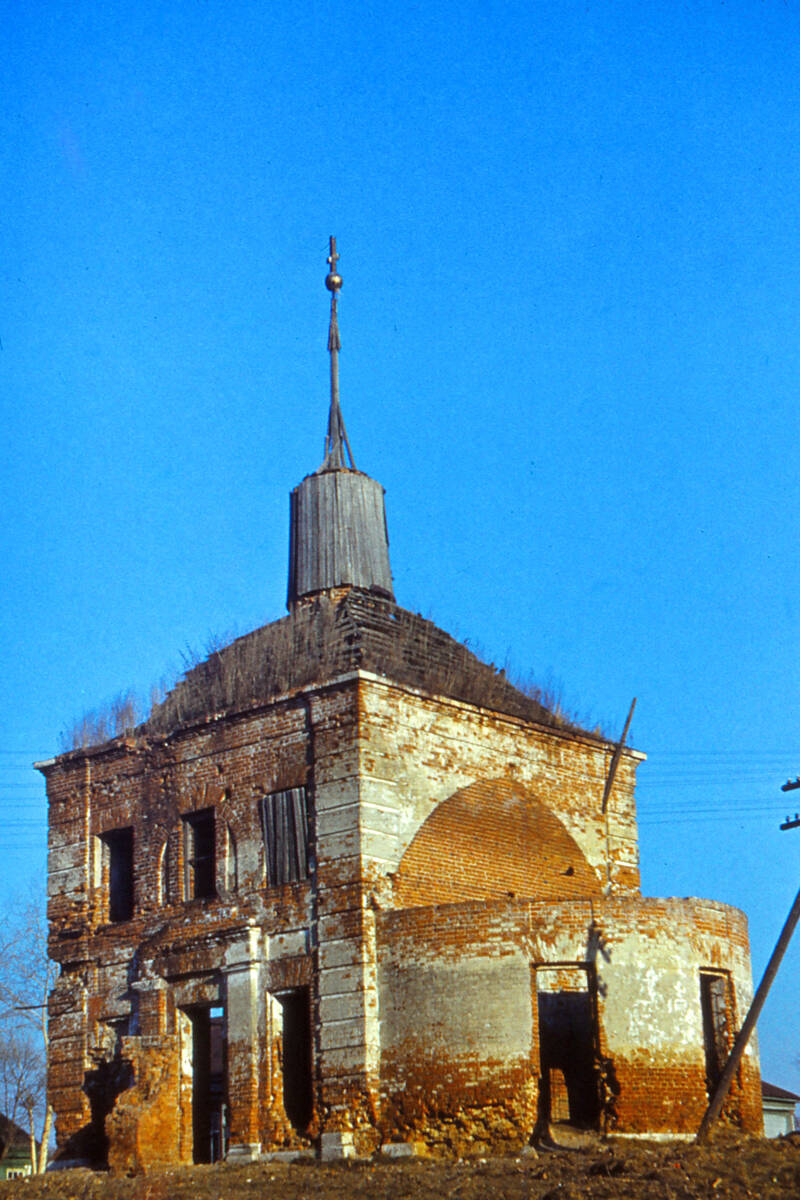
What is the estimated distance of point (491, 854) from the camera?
74.4ft

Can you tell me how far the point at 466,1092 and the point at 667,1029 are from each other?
2.64 metres

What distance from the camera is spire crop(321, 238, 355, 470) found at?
28062 mm

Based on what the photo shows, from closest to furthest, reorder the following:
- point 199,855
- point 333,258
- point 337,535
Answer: point 199,855, point 337,535, point 333,258

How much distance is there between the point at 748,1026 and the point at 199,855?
8839 millimetres

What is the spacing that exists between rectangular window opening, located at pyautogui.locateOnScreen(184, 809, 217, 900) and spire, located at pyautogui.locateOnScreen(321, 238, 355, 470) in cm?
721

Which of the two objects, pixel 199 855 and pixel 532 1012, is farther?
pixel 199 855

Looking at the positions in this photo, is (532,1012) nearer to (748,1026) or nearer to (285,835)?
(748,1026)

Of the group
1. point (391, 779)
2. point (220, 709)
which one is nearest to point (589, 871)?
point (391, 779)

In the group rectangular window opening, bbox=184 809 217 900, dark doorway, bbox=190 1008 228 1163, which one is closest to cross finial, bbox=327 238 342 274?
rectangular window opening, bbox=184 809 217 900

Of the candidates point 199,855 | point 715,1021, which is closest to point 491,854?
point 715,1021

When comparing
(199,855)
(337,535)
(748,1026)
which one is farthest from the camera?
(337,535)

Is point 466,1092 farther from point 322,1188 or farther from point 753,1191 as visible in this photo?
point 753,1191

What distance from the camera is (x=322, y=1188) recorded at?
696 inches

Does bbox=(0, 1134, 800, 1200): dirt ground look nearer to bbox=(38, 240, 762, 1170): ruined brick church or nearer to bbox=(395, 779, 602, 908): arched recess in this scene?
bbox=(38, 240, 762, 1170): ruined brick church
